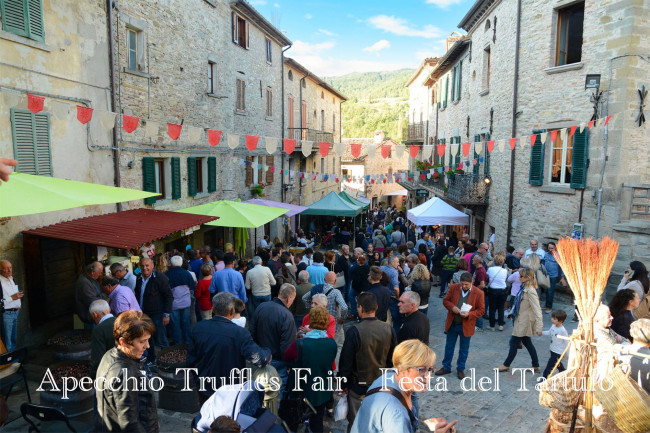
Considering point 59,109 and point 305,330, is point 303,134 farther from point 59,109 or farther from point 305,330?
point 305,330

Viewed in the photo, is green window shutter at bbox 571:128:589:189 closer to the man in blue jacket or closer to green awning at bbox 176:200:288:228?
green awning at bbox 176:200:288:228

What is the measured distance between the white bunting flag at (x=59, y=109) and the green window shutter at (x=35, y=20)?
1146 millimetres

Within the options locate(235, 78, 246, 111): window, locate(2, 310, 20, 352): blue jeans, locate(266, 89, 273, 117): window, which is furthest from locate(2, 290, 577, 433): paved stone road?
locate(266, 89, 273, 117): window

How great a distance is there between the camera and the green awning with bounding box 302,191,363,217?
17703 millimetres

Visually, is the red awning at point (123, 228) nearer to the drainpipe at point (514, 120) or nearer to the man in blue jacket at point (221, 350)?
the man in blue jacket at point (221, 350)

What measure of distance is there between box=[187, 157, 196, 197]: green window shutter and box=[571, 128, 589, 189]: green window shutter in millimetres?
10979

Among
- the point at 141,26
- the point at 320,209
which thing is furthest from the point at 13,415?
the point at 320,209

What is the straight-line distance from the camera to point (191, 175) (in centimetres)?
1397

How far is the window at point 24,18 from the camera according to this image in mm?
7578

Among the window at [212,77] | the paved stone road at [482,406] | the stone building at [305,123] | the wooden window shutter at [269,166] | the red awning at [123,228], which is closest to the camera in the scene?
the paved stone road at [482,406]

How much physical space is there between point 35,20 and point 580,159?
42.5ft

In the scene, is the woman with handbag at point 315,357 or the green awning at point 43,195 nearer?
the woman with handbag at point 315,357

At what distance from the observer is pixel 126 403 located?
10.6 feet

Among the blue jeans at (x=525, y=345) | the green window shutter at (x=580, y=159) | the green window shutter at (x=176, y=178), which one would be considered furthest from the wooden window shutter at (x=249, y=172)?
the blue jeans at (x=525, y=345)
